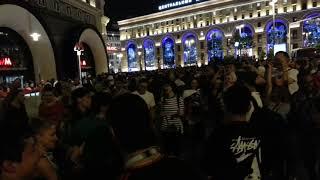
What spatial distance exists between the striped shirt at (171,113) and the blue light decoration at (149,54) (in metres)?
109

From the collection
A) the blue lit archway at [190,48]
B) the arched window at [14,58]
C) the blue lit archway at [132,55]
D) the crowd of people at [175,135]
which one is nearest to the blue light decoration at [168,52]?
the blue lit archway at [190,48]

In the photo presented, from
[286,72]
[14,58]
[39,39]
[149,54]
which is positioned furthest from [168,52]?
[286,72]

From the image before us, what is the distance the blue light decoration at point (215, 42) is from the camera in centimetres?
9881

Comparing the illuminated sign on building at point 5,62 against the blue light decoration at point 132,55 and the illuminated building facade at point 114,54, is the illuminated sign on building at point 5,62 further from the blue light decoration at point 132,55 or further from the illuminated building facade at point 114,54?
the blue light decoration at point 132,55

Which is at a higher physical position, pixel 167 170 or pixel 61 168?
pixel 167 170

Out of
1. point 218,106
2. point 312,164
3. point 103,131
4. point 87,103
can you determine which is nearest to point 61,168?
point 87,103

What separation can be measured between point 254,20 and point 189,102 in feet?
282

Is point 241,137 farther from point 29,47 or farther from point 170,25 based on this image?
point 170,25

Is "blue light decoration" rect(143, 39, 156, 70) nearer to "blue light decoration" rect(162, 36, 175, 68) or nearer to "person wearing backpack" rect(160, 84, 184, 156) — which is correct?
"blue light decoration" rect(162, 36, 175, 68)

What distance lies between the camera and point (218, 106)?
7.78 metres

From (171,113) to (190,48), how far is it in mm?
100529

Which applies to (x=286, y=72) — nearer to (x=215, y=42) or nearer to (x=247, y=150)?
(x=247, y=150)

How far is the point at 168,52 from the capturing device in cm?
11488

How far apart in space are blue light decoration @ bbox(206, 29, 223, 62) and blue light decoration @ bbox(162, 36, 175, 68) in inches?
531
